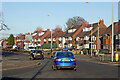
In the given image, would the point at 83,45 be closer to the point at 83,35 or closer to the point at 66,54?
the point at 83,35

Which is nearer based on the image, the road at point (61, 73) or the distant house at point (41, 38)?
the road at point (61, 73)

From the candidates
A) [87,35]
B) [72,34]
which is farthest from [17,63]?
[72,34]

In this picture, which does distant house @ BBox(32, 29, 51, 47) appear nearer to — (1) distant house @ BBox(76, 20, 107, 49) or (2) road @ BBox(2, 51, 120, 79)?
(1) distant house @ BBox(76, 20, 107, 49)

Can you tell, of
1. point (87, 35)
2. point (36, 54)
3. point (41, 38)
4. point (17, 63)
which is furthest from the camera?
point (41, 38)

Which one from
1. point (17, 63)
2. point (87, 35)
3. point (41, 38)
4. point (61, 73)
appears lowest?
point (61, 73)

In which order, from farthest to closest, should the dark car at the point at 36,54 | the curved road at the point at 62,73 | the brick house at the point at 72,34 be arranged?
the brick house at the point at 72,34 → the dark car at the point at 36,54 → the curved road at the point at 62,73

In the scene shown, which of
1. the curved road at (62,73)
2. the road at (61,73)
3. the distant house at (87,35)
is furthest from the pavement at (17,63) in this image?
Result: the distant house at (87,35)

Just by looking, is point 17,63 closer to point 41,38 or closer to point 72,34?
point 72,34

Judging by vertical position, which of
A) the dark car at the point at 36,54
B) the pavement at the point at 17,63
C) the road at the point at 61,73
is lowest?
Result: the road at the point at 61,73

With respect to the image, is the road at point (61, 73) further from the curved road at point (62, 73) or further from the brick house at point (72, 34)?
the brick house at point (72, 34)

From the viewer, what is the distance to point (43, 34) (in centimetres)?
12938

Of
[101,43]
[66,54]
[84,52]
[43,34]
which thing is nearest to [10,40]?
[43,34]

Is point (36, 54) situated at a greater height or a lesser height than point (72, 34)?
lesser

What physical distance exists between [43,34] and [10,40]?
35474 millimetres
